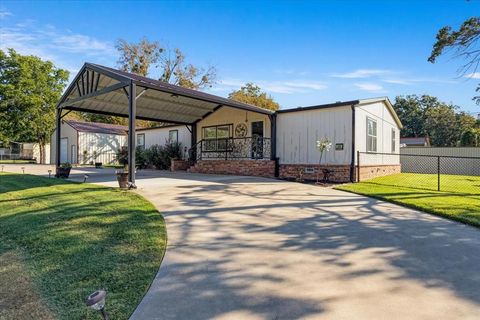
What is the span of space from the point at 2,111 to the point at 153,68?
46.5 feet

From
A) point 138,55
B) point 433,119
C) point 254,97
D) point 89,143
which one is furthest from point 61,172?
point 433,119

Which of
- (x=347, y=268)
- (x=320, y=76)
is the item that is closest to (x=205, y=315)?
(x=347, y=268)

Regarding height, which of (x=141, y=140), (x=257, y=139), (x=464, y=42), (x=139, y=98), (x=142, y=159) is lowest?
(x=142, y=159)

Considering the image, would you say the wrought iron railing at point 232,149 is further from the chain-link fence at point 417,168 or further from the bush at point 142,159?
the chain-link fence at point 417,168

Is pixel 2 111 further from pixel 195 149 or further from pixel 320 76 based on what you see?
pixel 320 76

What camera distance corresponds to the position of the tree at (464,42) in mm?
9367

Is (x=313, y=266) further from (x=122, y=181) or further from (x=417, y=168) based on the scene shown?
(x=417, y=168)

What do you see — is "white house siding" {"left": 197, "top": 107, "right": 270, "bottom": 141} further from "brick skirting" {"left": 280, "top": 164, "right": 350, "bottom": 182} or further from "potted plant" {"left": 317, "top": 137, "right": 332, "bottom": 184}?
"potted plant" {"left": 317, "top": 137, "right": 332, "bottom": 184}

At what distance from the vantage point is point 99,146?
27375mm

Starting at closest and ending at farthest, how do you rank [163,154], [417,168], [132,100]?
[132,100], [163,154], [417,168]

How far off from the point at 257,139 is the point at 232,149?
5.40 ft

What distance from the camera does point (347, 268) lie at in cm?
353

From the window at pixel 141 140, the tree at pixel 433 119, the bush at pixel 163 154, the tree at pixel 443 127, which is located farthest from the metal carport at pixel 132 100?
the tree at pixel 443 127

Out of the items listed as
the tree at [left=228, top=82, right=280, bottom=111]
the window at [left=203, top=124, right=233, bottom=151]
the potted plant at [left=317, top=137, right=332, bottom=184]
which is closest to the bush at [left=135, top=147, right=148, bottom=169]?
the window at [left=203, top=124, right=233, bottom=151]
